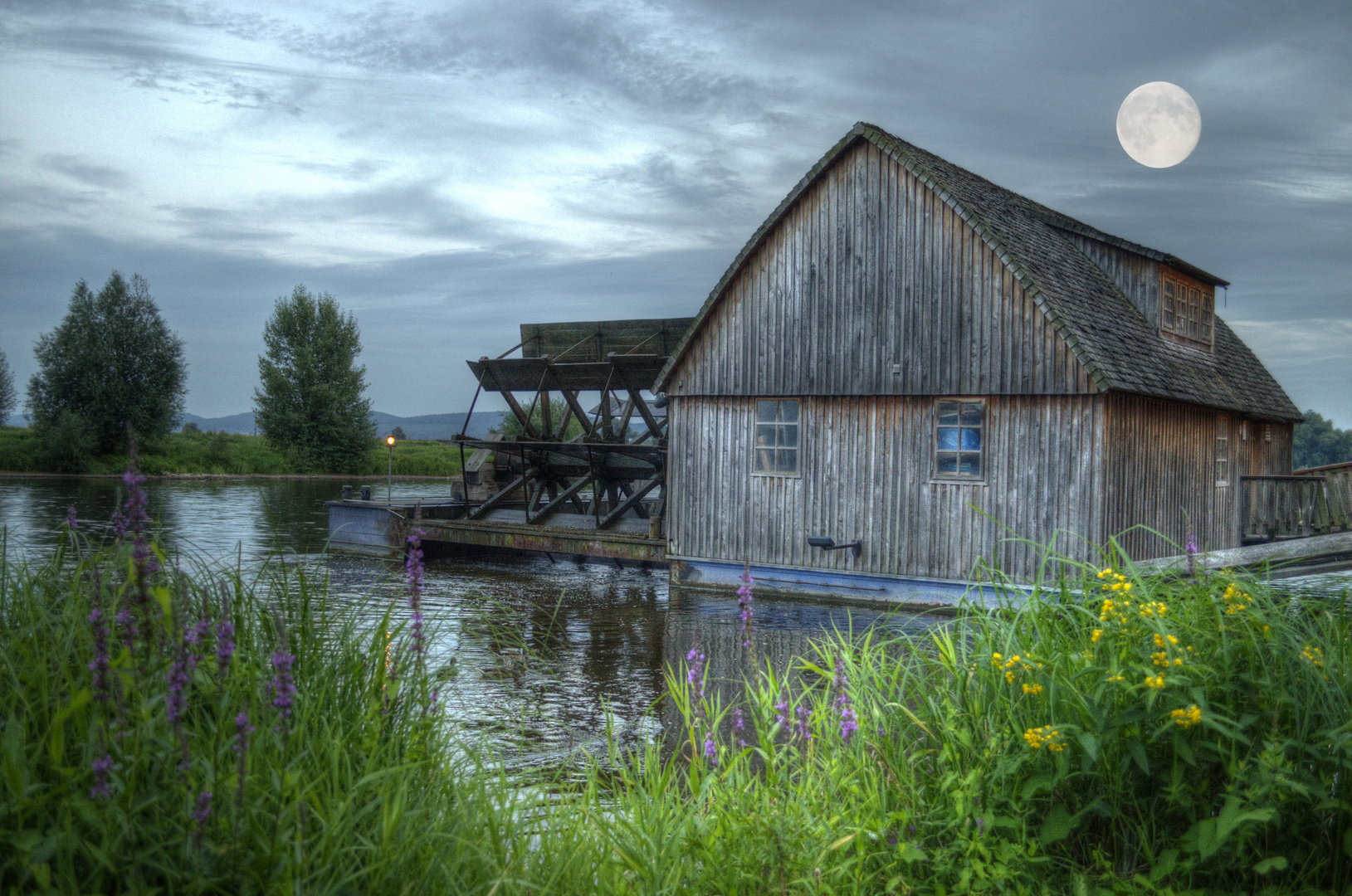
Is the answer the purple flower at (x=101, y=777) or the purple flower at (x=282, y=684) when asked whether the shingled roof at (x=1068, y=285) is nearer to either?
the purple flower at (x=282, y=684)

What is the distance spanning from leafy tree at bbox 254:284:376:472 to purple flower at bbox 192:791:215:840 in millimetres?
54830

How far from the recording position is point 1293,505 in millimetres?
19797

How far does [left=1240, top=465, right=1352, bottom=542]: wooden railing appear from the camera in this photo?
60.8 feet

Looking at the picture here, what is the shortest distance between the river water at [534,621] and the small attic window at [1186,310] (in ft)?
24.9

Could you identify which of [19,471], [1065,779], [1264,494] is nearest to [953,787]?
[1065,779]

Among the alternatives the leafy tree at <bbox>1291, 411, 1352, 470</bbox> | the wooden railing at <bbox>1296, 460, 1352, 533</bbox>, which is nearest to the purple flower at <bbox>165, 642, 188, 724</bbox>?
the wooden railing at <bbox>1296, 460, 1352, 533</bbox>

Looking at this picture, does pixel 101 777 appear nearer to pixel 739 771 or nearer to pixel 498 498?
pixel 739 771

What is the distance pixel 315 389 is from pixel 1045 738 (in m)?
55.3

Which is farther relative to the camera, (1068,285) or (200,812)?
(1068,285)

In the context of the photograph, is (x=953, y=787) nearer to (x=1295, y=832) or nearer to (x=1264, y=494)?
(x=1295, y=832)

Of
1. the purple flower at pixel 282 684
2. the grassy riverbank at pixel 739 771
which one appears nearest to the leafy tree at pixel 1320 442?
the grassy riverbank at pixel 739 771

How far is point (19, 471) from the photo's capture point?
4722 cm

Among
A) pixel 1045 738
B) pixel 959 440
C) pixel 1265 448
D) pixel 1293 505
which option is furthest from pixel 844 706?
pixel 1265 448

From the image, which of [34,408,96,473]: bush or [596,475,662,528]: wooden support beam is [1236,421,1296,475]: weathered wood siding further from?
[34,408,96,473]: bush
